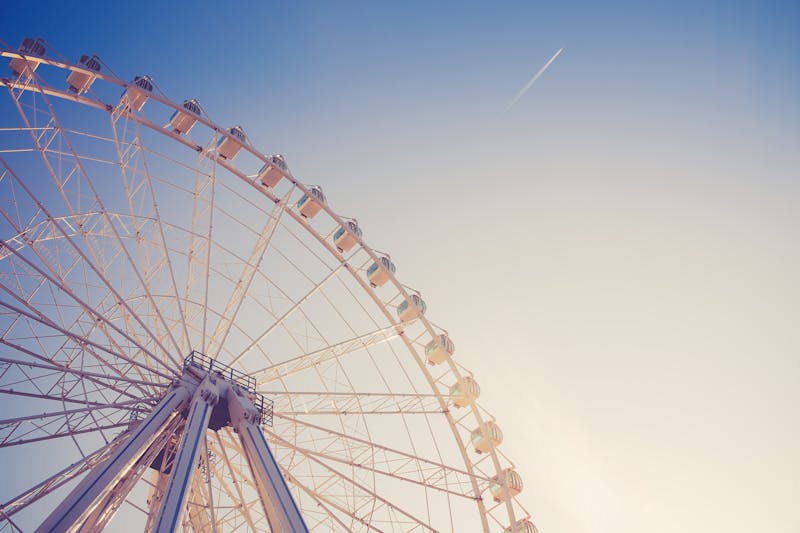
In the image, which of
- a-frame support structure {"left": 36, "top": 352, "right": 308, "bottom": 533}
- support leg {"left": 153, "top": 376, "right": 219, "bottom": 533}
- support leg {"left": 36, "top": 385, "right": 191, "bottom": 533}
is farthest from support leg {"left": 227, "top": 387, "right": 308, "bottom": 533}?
support leg {"left": 36, "top": 385, "right": 191, "bottom": 533}

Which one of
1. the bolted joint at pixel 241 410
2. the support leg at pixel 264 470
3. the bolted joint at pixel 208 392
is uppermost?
the bolted joint at pixel 208 392

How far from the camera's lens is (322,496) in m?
13.6

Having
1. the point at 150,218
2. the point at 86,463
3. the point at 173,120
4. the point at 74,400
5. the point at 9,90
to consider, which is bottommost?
the point at 86,463

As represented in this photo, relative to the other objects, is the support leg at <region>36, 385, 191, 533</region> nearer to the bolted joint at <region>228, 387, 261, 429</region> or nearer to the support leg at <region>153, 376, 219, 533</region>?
the support leg at <region>153, 376, 219, 533</region>

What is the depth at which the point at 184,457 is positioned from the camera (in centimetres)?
948

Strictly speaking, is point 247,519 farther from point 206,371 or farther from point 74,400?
point 74,400

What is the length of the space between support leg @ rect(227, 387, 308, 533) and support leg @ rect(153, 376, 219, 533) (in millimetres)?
645

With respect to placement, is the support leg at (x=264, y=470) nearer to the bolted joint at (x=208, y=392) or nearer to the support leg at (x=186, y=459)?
the bolted joint at (x=208, y=392)

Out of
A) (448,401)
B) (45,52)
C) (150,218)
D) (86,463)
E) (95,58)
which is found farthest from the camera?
(448,401)

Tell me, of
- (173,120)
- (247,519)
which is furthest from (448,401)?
(173,120)

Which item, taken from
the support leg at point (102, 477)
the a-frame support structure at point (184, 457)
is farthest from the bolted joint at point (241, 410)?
the support leg at point (102, 477)

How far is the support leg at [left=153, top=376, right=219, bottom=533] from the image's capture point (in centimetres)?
788

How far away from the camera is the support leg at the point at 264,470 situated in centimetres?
916

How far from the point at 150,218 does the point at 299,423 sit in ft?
25.6
